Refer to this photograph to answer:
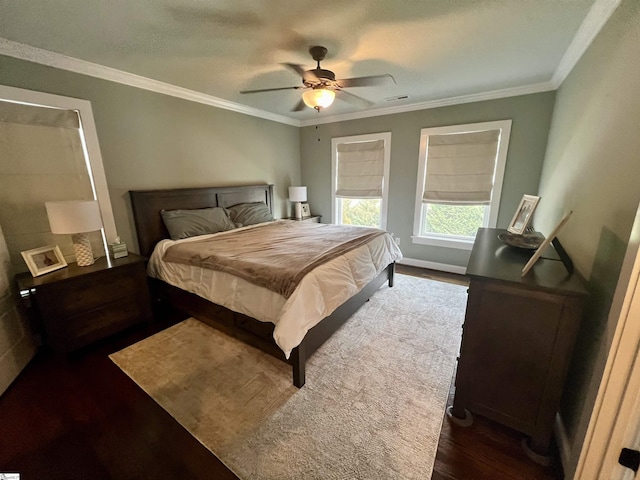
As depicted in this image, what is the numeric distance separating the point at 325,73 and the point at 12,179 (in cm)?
275

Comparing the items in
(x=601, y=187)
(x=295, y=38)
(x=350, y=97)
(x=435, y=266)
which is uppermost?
(x=295, y=38)

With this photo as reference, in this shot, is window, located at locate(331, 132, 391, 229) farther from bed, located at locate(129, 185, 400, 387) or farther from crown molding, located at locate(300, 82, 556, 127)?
bed, located at locate(129, 185, 400, 387)

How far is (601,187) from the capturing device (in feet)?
4.66

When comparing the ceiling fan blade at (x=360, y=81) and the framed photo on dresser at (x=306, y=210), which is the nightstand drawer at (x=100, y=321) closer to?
the ceiling fan blade at (x=360, y=81)

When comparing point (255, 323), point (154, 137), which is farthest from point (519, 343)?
point (154, 137)

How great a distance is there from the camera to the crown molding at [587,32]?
155cm

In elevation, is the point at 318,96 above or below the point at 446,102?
below

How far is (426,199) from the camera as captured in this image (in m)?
3.97

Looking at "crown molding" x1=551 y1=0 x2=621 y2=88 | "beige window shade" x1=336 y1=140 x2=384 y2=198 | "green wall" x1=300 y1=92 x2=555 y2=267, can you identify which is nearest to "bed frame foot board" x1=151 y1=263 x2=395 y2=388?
"green wall" x1=300 y1=92 x2=555 y2=267

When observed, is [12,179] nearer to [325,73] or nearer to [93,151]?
[93,151]

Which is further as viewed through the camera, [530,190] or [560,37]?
[530,190]

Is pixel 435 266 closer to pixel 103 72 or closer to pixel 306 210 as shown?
pixel 306 210

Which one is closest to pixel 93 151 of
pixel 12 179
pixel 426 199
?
pixel 12 179

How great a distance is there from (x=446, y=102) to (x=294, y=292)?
3.56 m
